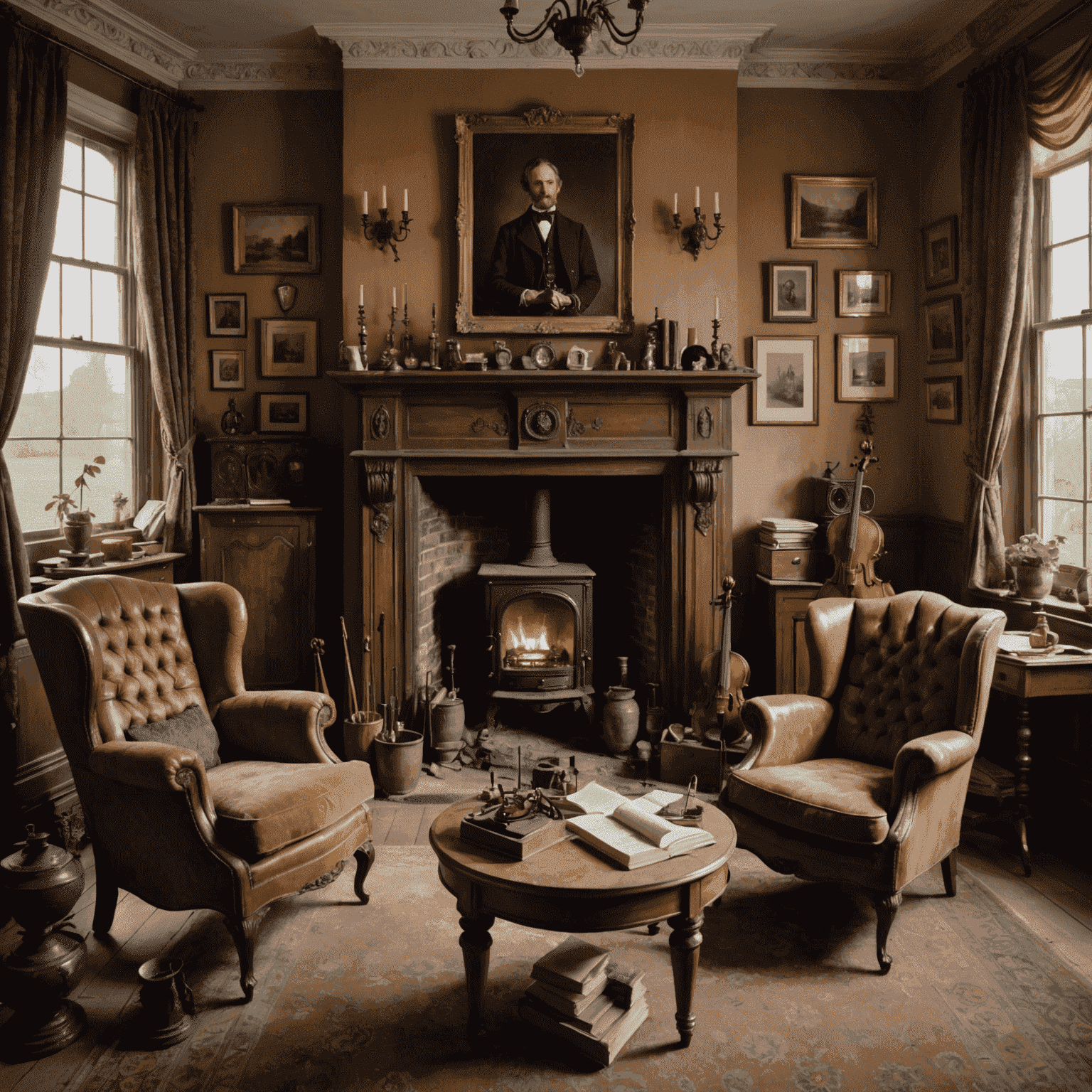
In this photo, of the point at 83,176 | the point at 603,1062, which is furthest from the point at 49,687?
the point at 83,176

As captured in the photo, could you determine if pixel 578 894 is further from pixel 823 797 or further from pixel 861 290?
pixel 861 290

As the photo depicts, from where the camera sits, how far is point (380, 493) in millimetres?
4441

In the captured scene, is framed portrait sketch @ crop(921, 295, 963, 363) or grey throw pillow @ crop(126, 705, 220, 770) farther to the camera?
framed portrait sketch @ crop(921, 295, 963, 363)

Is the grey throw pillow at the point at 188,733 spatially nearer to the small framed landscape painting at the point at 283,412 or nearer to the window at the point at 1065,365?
the small framed landscape painting at the point at 283,412

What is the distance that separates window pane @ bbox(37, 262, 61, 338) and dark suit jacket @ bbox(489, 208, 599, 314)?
2172 millimetres

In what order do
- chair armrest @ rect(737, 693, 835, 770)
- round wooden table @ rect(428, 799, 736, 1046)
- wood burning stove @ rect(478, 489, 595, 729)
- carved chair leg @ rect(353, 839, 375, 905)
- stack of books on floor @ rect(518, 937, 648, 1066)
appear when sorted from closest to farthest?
round wooden table @ rect(428, 799, 736, 1046) → stack of books on floor @ rect(518, 937, 648, 1066) → carved chair leg @ rect(353, 839, 375, 905) → chair armrest @ rect(737, 693, 835, 770) → wood burning stove @ rect(478, 489, 595, 729)

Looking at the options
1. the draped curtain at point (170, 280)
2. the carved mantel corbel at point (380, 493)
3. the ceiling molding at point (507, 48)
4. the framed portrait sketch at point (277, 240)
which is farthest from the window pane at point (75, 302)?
the ceiling molding at point (507, 48)

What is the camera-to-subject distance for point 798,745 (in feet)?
10.5

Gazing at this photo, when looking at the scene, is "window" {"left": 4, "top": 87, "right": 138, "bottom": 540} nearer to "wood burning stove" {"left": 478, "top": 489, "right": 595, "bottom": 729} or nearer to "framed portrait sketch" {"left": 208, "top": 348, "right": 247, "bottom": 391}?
"framed portrait sketch" {"left": 208, "top": 348, "right": 247, "bottom": 391}

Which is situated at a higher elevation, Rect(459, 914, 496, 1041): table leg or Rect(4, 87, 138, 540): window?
Rect(4, 87, 138, 540): window

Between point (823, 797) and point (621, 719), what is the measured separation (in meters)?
1.79

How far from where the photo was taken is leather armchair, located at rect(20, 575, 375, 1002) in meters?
2.53

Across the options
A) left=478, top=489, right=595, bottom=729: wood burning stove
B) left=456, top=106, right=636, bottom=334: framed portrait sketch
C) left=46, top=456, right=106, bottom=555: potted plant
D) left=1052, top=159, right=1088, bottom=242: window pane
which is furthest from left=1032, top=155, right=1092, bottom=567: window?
Result: left=46, top=456, right=106, bottom=555: potted plant

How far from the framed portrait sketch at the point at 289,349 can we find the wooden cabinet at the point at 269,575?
87 centimetres
